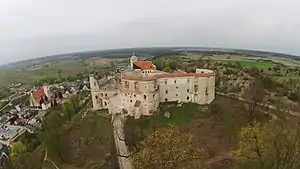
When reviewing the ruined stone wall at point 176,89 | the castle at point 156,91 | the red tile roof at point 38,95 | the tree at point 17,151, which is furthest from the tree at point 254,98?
the red tile roof at point 38,95

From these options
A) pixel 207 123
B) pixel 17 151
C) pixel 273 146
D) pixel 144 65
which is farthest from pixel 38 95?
pixel 273 146

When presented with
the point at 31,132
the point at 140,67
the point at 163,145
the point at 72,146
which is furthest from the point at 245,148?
the point at 31,132

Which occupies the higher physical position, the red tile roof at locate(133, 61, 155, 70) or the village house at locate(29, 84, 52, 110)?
the red tile roof at locate(133, 61, 155, 70)

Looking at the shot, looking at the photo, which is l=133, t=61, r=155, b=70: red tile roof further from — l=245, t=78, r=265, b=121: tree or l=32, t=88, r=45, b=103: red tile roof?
l=32, t=88, r=45, b=103: red tile roof

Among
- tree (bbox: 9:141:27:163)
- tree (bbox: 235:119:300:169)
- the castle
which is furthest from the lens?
tree (bbox: 9:141:27:163)

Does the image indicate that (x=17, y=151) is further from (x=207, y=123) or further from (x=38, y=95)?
(x=38, y=95)

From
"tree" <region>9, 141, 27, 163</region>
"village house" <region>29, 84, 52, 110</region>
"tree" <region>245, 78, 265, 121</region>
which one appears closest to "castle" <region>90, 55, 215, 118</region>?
"tree" <region>245, 78, 265, 121</region>

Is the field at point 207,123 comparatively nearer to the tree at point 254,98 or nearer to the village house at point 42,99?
the tree at point 254,98
